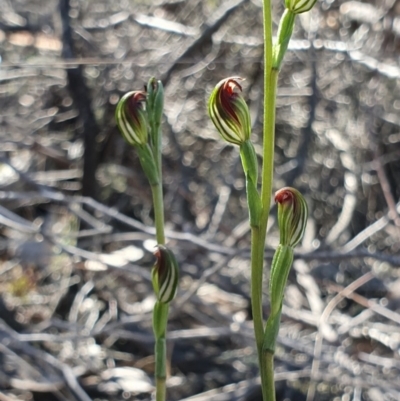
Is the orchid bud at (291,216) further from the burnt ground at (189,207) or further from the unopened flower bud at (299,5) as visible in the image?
the burnt ground at (189,207)

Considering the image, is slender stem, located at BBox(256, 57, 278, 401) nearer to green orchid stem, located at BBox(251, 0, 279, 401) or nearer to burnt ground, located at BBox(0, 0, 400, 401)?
green orchid stem, located at BBox(251, 0, 279, 401)

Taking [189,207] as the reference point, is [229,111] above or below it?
above

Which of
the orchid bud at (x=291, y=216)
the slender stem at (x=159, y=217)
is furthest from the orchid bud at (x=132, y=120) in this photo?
the orchid bud at (x=291, y=216)

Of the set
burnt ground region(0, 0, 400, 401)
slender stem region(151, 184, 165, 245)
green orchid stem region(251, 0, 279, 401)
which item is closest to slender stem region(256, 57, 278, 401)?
green orchid stem region(251, 0, 279, 401)

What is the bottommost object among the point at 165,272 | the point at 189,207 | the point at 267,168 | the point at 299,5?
the point at 189,207

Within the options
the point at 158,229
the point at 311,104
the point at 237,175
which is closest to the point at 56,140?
the point at 237,175

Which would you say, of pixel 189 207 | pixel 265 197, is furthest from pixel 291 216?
pixel 189 207

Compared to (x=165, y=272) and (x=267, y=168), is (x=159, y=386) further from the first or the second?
(x=267, y=168)
